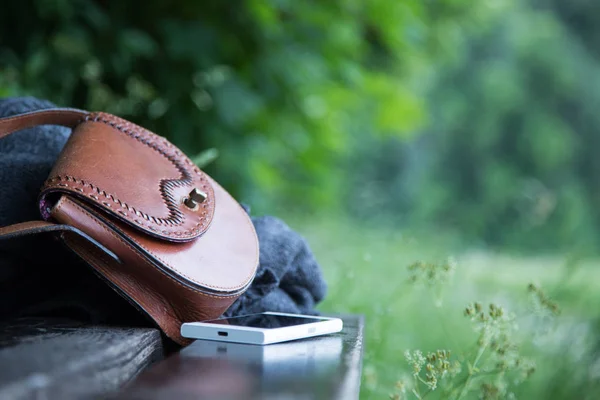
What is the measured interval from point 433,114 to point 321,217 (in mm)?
8738

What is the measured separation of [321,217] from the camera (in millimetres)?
4480

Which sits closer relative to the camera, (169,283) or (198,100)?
(169,283)

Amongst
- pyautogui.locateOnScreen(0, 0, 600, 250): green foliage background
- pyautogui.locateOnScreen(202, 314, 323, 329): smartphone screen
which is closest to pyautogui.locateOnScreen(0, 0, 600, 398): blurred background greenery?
pyautogui.locateOnScreen(0, 0, 600, 250): green foliage background

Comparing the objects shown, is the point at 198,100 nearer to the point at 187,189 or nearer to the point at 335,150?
the point at 335,150

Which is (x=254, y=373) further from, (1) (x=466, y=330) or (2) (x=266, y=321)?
(1) (x=466, y=330)

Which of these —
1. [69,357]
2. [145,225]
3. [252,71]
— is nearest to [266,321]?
[145,225]

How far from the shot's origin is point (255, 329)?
2.79 feet

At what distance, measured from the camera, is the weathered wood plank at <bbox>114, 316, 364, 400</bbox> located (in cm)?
60

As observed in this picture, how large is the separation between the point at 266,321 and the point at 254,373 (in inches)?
9.6

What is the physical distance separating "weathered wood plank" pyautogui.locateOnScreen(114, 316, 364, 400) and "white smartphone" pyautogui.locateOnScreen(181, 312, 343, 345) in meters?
0.01

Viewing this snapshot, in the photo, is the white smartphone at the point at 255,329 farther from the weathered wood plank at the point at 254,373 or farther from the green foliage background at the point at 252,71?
the green foliage background at the point at 252,71

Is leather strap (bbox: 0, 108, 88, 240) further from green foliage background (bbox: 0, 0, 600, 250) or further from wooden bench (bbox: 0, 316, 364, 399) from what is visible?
green foliage background (bbox: 0, 0, 600, 250)

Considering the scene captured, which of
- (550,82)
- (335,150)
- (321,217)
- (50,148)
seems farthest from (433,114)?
(50,148)

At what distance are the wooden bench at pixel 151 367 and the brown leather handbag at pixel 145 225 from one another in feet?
0.19
